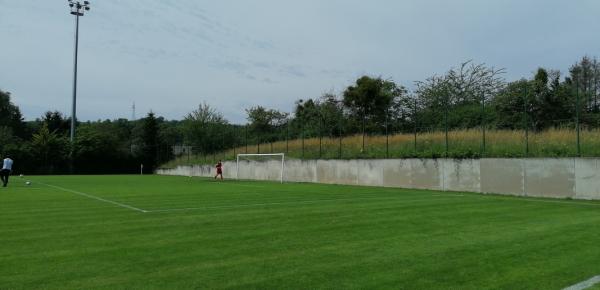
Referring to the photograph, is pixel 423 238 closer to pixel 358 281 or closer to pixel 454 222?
pixel 454 222

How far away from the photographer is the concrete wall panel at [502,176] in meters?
21.5

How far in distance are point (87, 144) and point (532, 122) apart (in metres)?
57.1

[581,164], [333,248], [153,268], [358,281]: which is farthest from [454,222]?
[581,164]

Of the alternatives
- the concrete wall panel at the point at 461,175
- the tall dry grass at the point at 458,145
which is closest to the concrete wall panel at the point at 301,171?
the tall dry grass at the point at 458,145

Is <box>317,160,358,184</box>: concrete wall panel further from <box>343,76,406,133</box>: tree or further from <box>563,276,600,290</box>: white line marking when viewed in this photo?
<box>563,276,600,290</box>: white line marking

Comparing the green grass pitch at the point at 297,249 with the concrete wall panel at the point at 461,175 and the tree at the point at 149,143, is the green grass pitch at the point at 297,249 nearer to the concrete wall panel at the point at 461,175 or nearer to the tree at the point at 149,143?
the concrete wall panel at the point at 461,175

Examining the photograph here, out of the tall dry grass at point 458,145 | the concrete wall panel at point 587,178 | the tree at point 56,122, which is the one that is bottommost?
the concrete wall panel at point 587,178


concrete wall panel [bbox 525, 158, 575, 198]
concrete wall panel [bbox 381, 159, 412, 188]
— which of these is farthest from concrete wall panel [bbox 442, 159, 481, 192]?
concrete wall panel [bbox 525, 158, 575, 198]

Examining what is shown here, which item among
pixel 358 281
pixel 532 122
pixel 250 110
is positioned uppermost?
pixel 250 110

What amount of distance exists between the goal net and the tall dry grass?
1302 millimetres

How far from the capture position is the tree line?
3014 cm

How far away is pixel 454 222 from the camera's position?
1122cm

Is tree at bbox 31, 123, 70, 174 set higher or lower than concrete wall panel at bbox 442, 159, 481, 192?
higher

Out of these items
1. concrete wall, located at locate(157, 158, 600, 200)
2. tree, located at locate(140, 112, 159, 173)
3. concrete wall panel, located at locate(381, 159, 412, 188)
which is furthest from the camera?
tree, located at locate(140, 112, 159, 173)
